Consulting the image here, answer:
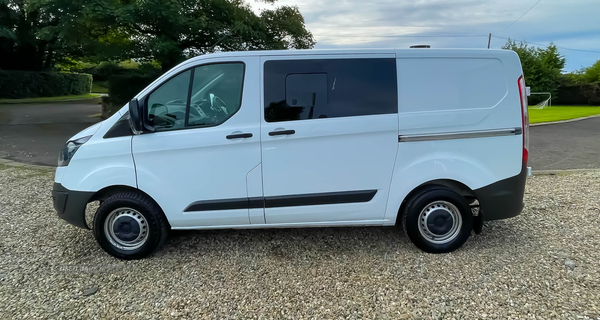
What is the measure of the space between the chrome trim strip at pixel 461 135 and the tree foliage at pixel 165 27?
998 centimetres

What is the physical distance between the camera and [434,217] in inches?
147

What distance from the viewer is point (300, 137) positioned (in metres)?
3.52

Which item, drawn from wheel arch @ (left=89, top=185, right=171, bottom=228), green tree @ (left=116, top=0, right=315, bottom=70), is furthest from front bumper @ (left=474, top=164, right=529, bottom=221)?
green tree @ (left=116, top=0, right=315, bottom=70)

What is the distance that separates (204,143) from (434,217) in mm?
2282

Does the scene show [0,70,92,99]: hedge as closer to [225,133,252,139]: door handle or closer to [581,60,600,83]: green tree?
[225,133,252,139]: door handle

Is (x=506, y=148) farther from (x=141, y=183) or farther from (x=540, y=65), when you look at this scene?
(x=540, y=65)

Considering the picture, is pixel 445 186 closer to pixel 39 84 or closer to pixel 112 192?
pixel 112 192

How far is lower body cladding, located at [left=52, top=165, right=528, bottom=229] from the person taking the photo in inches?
144

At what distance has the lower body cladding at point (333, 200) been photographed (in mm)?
3652

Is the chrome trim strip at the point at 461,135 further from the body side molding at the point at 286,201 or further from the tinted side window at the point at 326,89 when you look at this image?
the body side molding at the point at 286,201

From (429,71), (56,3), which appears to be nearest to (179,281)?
(429,71)

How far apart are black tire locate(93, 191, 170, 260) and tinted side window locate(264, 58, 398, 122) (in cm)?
141

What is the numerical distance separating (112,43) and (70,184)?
11.9 meters

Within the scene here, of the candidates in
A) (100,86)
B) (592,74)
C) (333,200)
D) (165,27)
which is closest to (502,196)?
(333,200)
